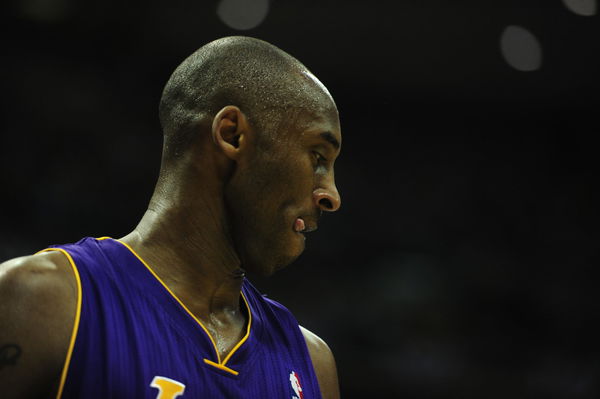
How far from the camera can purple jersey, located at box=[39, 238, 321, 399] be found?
4.00 ft

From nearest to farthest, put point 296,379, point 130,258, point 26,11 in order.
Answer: point 130,258
point 296,379
point 26,11

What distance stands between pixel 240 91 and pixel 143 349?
607 mm

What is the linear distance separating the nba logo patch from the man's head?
27 cm

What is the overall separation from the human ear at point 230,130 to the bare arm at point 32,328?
455 mm

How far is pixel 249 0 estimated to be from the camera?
4.45 m

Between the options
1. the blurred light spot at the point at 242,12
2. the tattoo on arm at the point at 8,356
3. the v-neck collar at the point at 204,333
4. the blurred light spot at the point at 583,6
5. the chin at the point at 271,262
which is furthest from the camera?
the blurred light spot at the point at 242,12

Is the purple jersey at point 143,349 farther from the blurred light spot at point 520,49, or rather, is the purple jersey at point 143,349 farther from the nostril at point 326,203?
the blurred light spot at point 520,49

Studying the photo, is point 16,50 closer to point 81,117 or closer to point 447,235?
point 81,117

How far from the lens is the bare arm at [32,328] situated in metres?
1.15

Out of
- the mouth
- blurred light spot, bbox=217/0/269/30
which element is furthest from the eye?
blurred light spot, bbox=217/0/269/30

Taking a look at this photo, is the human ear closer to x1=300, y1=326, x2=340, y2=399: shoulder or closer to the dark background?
x1=300, y1=326, x2=340, y2=399: shoulder

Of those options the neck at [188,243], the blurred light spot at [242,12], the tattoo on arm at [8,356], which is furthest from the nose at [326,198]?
the blurred light spot at [242,12]

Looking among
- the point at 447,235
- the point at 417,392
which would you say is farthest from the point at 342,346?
the point at 447,235

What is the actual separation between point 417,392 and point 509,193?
5.94 ft
